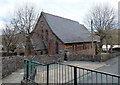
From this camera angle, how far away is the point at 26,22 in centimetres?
2008

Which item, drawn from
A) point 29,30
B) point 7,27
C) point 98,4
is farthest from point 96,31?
point 7,27

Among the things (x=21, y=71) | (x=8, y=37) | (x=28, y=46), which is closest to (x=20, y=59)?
(x=21, y=71)

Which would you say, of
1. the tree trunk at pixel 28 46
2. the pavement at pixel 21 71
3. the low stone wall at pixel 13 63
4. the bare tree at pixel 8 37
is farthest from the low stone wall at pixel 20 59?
the bare tree at pixel 8 37

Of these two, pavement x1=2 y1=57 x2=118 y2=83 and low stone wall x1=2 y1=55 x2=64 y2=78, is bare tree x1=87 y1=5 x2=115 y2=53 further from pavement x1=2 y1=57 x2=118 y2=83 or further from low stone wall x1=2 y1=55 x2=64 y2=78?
low stone wall x1=2 y1=55 x2=64 y2=78

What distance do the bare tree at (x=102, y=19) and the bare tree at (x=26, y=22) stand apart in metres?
10.5

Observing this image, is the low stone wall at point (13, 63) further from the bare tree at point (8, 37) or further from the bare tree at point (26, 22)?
the bare tree at point (8, 37)

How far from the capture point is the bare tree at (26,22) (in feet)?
64.7

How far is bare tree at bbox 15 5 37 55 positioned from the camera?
19734mm

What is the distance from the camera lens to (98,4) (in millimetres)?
22078

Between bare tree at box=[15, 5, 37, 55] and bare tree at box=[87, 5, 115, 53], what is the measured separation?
10.5m

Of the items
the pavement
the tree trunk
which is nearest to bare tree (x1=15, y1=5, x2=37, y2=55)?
the tree trunk

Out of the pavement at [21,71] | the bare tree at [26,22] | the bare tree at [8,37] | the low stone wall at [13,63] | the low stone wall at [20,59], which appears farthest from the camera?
A: the bare tree at [8,37]

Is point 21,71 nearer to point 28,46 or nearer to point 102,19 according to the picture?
point 28,46

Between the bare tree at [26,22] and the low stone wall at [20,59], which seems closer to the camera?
the low stone wall at [20,59]
